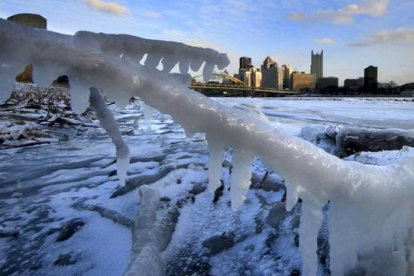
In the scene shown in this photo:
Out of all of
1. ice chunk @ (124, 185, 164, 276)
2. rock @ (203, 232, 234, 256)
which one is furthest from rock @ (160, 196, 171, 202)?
rock @ (203, 232, 234, 256)

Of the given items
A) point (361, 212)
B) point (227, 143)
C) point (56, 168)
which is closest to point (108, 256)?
point (227, 143)

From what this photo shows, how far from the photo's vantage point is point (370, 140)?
4.30m

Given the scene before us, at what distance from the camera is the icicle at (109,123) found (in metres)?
1.82

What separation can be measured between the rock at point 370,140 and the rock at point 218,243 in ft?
9.42

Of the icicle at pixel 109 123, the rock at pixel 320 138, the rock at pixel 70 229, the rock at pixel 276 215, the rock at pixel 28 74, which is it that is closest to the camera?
the rock at pixel 28 74

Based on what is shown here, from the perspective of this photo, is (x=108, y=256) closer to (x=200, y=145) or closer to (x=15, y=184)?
(x=15, y=184)

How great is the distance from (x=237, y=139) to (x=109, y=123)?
3.63ft

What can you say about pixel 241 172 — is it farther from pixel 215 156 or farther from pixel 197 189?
pixel 197 189

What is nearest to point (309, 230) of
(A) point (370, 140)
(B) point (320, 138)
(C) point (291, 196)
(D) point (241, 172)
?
(C) point (291, 196)

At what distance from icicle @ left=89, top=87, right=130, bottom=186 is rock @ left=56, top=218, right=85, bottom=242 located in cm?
67

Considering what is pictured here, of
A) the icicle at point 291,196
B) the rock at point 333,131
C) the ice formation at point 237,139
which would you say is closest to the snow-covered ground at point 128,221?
the ice formation at point 237,139

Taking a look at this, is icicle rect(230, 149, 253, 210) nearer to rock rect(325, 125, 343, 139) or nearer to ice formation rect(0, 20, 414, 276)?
ice formation rect(0, 20, 414, 276)

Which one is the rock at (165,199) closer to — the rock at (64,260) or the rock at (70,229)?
the rock at (70,229)

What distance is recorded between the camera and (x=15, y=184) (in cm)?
369
